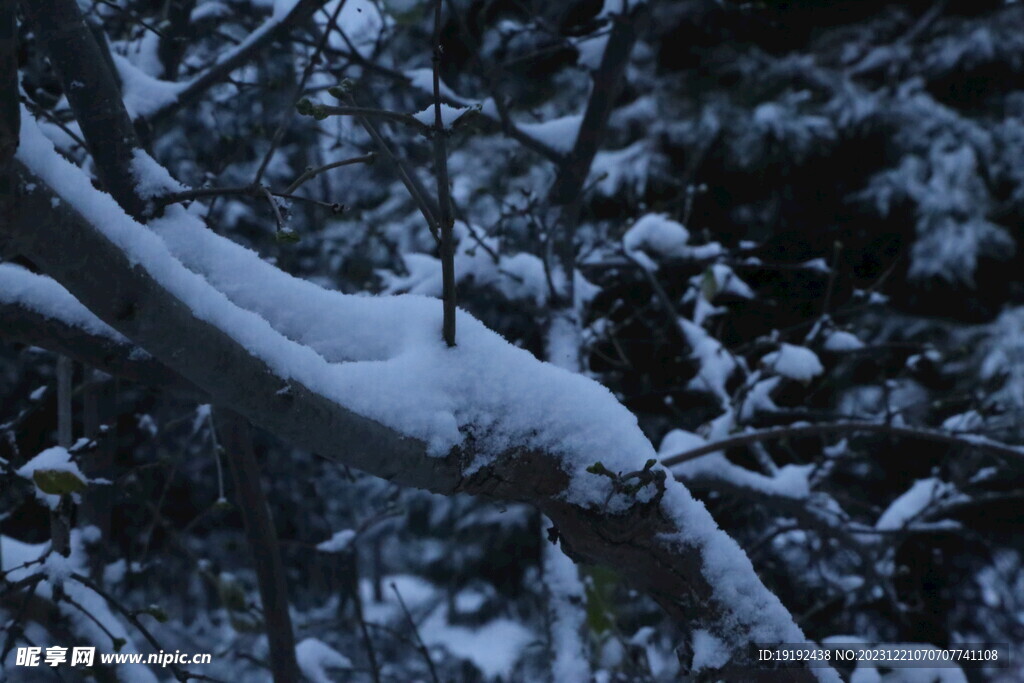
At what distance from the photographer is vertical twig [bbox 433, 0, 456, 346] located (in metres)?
0.94

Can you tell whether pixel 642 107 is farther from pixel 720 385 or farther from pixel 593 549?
pixel 593 549

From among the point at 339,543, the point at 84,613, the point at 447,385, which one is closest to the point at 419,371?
the point at 447,385

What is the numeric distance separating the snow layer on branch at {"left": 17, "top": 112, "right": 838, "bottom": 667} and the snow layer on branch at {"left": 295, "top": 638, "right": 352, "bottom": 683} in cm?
185

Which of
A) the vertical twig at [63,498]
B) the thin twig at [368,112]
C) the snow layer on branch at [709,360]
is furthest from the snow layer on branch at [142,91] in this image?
the snow layer on branch at [709,360]

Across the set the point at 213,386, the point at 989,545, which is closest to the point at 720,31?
the point at 989,545

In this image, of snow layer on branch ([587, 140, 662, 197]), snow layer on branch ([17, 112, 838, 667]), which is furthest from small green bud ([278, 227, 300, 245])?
snow layer on branch ([587, 140, 662, 197])

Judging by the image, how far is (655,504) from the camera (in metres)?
1.29

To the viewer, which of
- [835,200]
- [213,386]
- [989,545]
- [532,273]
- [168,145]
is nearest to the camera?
[213,386]

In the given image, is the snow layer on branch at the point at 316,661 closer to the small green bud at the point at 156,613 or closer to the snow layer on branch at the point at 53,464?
the small green bud at the point at 156,613

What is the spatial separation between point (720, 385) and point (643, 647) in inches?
44.1

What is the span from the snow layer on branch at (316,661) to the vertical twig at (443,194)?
2.04m

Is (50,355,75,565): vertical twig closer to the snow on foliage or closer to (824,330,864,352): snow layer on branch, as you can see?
the snow on foliage

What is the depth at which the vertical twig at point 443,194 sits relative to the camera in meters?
0.94

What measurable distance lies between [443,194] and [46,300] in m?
0.74
